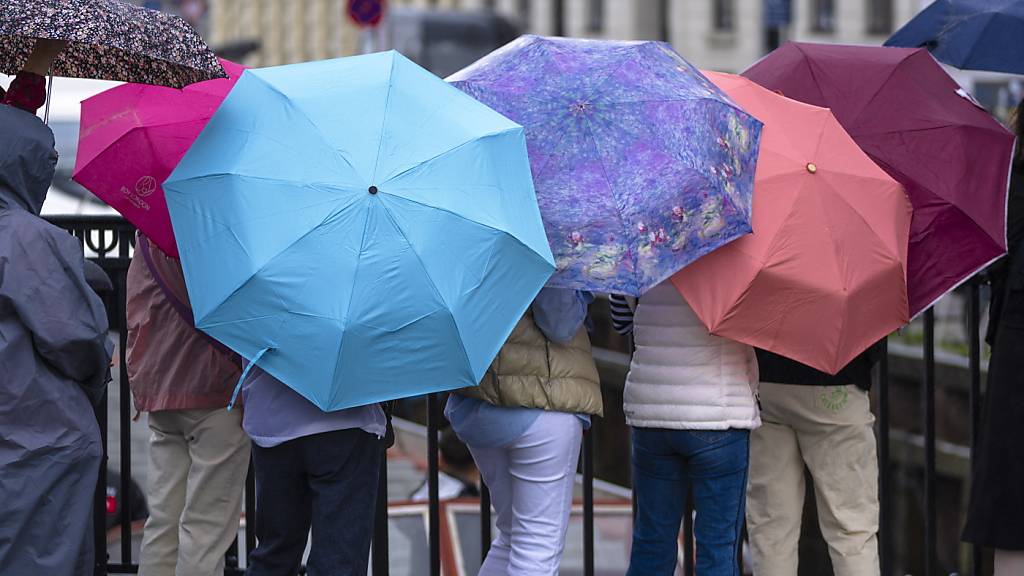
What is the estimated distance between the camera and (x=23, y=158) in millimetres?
4430

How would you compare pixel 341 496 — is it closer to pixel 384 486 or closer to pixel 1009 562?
pixel 384 486

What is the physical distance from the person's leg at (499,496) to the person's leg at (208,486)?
2.71 feet

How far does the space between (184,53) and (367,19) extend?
18484mm

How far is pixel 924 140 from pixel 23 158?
9.46 ft

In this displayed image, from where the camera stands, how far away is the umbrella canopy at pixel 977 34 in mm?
5668

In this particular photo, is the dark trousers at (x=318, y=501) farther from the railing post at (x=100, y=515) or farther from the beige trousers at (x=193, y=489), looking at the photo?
the railing post at (x=100, y=515)

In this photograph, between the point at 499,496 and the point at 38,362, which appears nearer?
the point at 38,362

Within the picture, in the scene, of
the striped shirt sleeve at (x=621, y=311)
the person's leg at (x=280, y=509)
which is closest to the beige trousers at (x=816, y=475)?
the striped shirt sleeve at (x=621, y=311)

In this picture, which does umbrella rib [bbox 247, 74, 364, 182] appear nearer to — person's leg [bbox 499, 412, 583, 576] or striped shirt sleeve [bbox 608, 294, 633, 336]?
person's leg [bbox 499, 412, 583, 576]

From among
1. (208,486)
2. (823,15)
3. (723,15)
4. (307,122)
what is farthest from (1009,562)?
(723,15)

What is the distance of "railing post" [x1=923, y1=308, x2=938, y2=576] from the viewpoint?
5812 millimetres

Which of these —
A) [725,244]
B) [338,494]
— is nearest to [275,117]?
[338,494]

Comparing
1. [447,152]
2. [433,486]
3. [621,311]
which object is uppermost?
[447,152]

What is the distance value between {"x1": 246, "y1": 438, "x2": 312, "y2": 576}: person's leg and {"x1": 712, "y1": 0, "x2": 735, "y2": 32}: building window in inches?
1627
